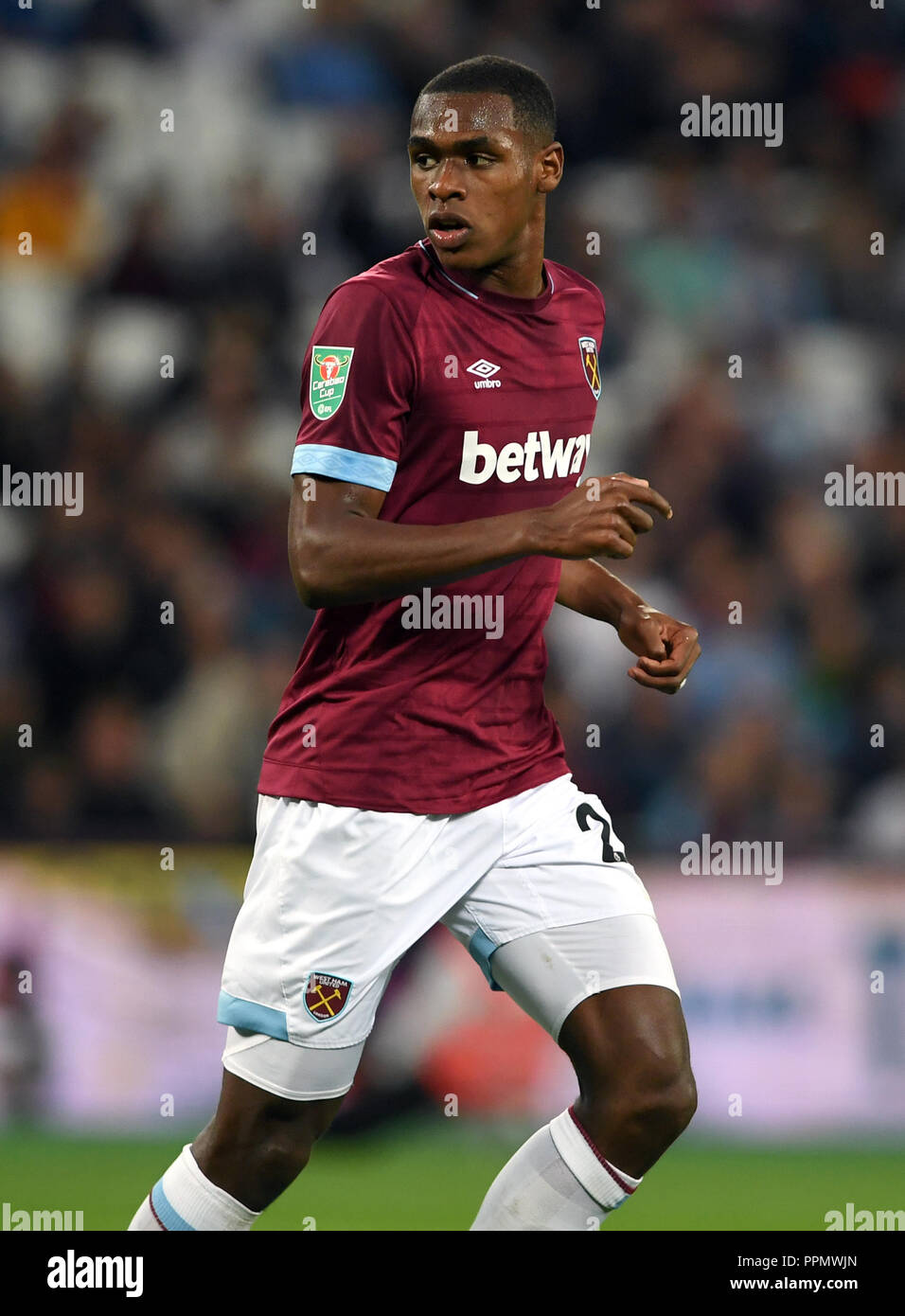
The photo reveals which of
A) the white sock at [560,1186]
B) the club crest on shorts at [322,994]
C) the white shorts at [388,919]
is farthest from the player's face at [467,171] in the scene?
the white sock at [560,1186]

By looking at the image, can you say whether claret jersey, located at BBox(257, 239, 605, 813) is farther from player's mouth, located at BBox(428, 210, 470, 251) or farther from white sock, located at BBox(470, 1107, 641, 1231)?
Result: white sock, located at BBox(470, 1107, 641, 1231)

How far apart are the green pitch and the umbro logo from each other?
231cm

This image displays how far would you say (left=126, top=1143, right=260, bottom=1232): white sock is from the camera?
124 inches

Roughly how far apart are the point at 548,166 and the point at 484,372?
0.46m

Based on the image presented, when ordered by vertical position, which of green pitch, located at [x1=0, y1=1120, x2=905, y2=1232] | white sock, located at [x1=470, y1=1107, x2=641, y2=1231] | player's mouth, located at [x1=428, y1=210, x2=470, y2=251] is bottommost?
green pitch, located at [x1=0, y1=1120, x2=905, y2=1232]

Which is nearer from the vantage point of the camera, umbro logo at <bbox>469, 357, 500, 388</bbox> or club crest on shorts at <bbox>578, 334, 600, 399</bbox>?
umbro logo at <bbox>469, 357, 500, 388</bbox>

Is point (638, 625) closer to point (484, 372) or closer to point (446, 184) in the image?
point (484, 372)

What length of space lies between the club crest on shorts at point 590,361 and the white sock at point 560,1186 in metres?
1.41

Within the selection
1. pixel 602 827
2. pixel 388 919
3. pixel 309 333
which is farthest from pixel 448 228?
pixel 309 333

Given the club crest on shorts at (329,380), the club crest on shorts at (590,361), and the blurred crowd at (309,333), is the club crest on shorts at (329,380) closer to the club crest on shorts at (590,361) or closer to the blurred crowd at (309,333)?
the club crest on shorts at (590,361)

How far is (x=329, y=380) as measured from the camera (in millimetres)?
3119

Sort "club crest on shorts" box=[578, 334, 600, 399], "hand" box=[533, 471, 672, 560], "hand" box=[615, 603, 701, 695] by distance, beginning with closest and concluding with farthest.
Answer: "hand" box=[533, 471, 672, 560]
"hand" box=[615, 603, 701, 695]
"club crest on shorts" box=[578, 334, 600, 399]

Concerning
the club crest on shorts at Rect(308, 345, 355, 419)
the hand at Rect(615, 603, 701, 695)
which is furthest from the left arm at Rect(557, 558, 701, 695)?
the club crest on shorts at Rect(308, 345, 355, 419)
